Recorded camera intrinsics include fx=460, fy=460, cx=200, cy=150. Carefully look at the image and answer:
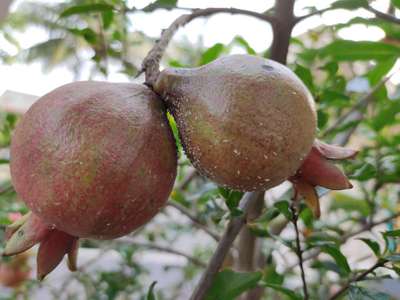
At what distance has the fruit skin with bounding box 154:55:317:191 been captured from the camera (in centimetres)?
51

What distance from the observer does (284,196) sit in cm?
91

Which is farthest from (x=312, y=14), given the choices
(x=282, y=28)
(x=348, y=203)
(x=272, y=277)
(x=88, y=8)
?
(x=348, y=203)

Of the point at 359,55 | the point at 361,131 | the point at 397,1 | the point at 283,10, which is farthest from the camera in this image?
the point at 361,131

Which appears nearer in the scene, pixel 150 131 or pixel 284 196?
pixel 150 131

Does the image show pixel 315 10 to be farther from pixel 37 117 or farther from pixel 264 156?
pixel 37 117

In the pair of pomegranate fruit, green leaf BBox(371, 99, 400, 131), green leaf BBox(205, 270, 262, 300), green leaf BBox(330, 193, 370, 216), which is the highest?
the pair of pomegranate fruit

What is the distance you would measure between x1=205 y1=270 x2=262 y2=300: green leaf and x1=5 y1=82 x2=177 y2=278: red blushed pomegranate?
235 mm

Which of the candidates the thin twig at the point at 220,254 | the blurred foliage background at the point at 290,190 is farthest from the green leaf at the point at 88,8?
the thin twig at the point at 220,254

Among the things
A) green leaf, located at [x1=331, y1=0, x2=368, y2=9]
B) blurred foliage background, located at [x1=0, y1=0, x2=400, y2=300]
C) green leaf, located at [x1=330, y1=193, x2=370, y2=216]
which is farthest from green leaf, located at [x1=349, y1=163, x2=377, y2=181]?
green leaf, located at [x1=330, y1=193, x2=370, y2=216]

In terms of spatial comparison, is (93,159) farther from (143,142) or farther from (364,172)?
(364,172)

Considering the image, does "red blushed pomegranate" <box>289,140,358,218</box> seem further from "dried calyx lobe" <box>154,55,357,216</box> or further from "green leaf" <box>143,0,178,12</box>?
"green leaf" <box>143,0,178,12</box>

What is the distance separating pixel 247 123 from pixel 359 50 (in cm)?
64

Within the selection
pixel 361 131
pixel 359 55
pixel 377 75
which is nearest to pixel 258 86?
pixel 359 55

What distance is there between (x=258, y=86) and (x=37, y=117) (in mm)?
259
